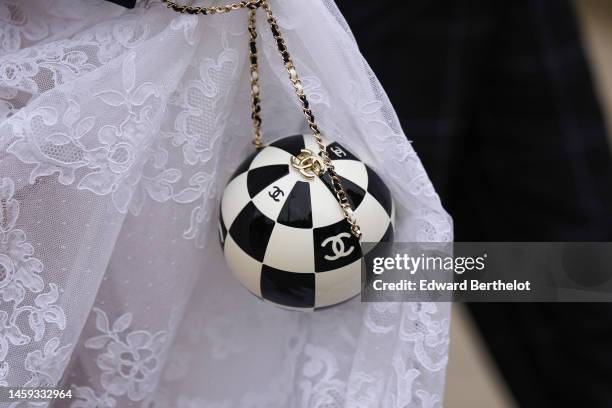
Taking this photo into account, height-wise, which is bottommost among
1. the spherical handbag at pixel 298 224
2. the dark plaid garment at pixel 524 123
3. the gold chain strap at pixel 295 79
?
the spherical handbag at pixel 298 224

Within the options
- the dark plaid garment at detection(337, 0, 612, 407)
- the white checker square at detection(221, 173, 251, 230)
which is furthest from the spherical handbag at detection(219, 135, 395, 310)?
the dark plaid garment at detection(337, 0, 612, 407)

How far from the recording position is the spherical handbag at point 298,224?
531 mm

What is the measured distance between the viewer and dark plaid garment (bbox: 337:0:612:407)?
879mm

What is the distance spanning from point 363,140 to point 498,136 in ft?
1.57

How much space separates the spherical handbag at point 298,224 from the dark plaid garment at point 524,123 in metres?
0.40

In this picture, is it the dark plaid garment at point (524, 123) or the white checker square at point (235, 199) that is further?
the dark plaid garment at point (524, 123)

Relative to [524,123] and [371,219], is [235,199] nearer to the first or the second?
[371,219]

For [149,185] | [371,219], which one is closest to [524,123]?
[371,219]

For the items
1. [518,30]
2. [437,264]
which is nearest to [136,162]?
[437,264]

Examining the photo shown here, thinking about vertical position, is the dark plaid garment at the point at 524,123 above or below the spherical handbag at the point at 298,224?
above

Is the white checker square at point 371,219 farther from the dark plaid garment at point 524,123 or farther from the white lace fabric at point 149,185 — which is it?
the dark plaid garment at point 524,123

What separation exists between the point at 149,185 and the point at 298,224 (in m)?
0.16

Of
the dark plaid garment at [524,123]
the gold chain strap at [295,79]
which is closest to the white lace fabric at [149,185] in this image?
the gold chain strap at [295,79]

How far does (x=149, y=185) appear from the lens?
0.58m
